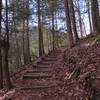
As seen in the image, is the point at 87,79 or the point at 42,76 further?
the point at 42,76

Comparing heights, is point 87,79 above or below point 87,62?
below

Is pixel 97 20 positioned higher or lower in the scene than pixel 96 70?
higher

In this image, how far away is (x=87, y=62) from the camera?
5.05 meters

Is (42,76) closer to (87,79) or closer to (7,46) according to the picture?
(7,46)

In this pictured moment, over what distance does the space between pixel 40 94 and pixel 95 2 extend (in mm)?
7955

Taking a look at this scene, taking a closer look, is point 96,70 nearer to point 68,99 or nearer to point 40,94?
point 68,99

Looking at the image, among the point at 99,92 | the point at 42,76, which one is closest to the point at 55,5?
the point at 42,76

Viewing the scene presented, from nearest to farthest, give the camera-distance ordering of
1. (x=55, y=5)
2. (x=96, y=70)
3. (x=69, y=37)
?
(x=96, y=70), (x=69, y=37), (x=55, y=5)

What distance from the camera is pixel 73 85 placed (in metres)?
4.57

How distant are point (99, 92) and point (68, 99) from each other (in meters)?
1.12

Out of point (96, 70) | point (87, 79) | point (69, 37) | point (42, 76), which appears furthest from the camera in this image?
point (69, 37)

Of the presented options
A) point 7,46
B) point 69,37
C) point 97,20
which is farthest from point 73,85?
point 97,20

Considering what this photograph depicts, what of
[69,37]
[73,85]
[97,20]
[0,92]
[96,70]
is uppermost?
[97,20]

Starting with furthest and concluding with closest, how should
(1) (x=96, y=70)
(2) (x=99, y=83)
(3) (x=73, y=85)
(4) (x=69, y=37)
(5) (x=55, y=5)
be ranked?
(5) (x=55, y=5), (4) (x=69, y=37), (3) (x=73, y=85), (1) (x=96, y=70), (2) (x=99, y=83)
